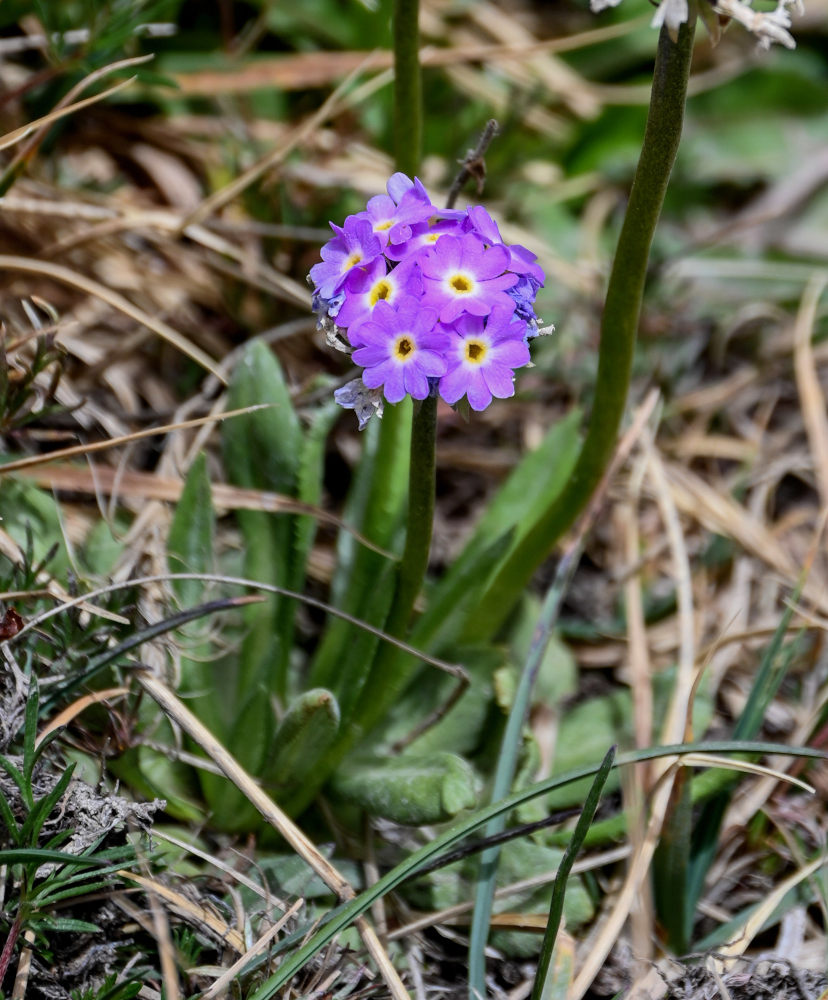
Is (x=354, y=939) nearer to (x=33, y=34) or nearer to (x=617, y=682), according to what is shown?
(x=617, y=682)

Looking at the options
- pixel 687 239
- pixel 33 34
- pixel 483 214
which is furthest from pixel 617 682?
pixel 33 34

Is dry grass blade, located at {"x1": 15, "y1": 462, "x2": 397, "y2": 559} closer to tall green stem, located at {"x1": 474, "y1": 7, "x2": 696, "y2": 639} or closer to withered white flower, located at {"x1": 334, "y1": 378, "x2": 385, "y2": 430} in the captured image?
tall green stem, located at {"x1": 474, "y1": 7, "x2": 696, "y2": 639}

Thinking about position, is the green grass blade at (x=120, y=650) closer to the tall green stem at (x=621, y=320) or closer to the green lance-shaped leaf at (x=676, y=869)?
the tall green stem at (x=621, y=320)

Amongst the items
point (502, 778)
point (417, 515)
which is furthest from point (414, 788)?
point (417, 515)

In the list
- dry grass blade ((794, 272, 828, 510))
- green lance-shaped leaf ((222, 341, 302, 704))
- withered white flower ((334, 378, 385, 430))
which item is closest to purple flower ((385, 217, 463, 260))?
withered white flower ((334, 378, 385, 430))

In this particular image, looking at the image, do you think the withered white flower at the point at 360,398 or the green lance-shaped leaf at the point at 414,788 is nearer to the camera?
the withered white flower at the point at 360,398

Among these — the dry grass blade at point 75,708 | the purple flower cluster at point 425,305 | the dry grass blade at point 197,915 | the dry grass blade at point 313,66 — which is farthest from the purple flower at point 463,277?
the dry grass blade at point 313,66

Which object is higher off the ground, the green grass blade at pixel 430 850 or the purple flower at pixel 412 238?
the purple flower at pixel 412 238
